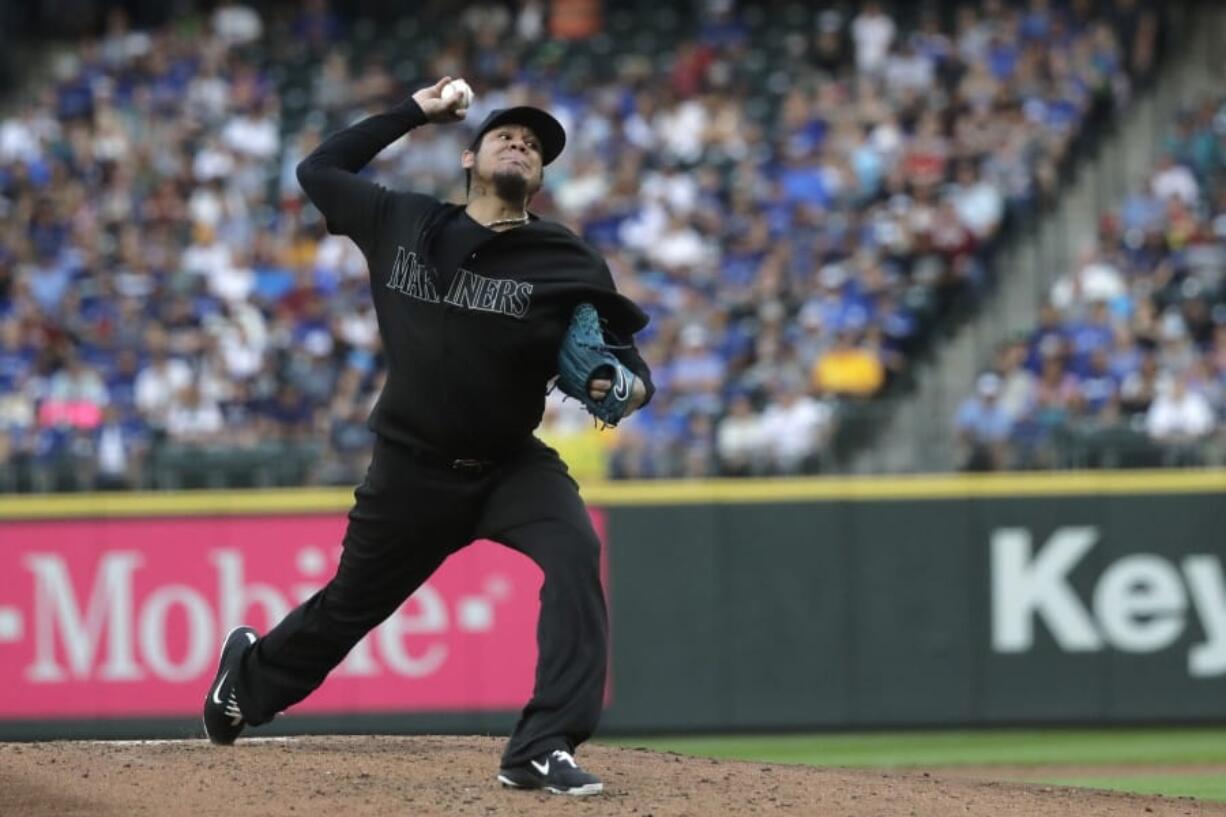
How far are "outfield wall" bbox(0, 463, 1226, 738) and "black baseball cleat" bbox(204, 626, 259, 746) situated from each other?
17.3 ft

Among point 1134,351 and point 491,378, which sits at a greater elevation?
point 1134,351

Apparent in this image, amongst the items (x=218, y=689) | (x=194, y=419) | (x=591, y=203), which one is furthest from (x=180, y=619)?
(x=218, y=689)

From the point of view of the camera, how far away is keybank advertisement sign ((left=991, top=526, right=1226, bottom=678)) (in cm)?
1256

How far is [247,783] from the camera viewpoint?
6.60 meters

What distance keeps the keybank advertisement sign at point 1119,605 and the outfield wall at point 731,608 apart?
0.5 inches

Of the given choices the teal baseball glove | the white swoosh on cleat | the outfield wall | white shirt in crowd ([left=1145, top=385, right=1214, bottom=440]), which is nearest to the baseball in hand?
the teal baseball glove

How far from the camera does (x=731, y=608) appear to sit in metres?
12.7

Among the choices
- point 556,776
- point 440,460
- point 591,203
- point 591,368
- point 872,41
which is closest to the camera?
point 591,368

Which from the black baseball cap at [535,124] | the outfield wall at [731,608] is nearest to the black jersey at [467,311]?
the black baseball cap at [535,124]

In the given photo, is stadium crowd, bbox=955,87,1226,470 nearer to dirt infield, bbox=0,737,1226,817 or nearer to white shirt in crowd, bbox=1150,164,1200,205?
white shirt in crowd, bbox=1150,164,1200,205

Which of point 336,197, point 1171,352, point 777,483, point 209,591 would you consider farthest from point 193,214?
point 336,197

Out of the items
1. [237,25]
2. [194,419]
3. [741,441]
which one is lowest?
[741,441]

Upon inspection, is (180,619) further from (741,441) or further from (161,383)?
(741,441)

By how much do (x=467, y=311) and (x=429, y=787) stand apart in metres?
1.44
